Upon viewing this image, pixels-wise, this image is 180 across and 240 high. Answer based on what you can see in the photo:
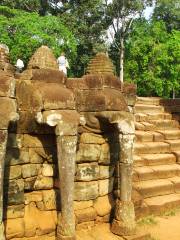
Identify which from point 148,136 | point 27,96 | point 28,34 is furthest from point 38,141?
point 28,34

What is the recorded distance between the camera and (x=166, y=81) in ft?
78.2

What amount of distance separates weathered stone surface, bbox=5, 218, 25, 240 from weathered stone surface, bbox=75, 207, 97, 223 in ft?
2.54

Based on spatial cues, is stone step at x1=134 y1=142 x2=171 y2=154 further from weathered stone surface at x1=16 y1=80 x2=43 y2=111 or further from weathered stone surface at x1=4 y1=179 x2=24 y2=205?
weathered stone surface at x1=16 y1=80 x2=43 y2=111

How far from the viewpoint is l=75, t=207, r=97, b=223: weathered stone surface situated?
464cm

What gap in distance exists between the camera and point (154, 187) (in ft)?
21.1

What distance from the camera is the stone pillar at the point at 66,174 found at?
3.95m

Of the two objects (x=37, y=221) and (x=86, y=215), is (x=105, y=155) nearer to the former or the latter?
(x=86, y=215)

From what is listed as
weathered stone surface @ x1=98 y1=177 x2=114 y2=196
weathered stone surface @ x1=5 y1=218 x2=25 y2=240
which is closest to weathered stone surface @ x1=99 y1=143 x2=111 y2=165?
weathered stone surface @ x1=98 y1=177 x2=114 y2=196

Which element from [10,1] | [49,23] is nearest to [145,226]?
[49,23]

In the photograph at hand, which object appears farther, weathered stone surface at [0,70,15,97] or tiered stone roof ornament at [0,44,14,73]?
tiered stone roof ornament at [0,44,14,73]

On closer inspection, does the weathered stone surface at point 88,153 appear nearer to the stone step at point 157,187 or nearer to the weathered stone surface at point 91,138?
the weathered stone surface at point 91,138

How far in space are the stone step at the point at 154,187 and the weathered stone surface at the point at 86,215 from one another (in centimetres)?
158

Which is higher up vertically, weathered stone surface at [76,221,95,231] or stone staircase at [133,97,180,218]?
stone staircase at [133,97,180,218]

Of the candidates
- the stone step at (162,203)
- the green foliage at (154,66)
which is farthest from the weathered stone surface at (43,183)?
the green foliage at (154,66)
